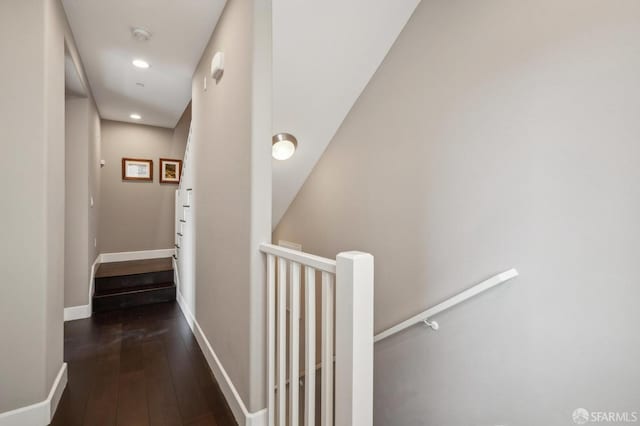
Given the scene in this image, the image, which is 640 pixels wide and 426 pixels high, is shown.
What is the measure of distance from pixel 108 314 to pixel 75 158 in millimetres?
1647

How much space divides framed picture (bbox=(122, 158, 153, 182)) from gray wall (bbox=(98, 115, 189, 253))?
5 cm

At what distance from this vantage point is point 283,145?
256 cm

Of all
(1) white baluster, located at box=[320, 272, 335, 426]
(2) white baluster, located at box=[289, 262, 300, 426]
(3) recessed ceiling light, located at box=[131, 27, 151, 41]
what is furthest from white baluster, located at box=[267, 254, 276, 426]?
(3) recessed ceiling light, located at box=[131, 27, 151, 41]

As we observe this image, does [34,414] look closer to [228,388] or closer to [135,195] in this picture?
[228,388]

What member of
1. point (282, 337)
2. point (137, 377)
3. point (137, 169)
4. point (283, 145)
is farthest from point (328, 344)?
point (137, 169)

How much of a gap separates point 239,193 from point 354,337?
3.37 feet

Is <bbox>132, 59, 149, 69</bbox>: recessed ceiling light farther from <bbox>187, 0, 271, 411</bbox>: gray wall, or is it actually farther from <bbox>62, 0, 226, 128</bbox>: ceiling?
<bbox>187, 0, 271, 411</bbox>: gray wall

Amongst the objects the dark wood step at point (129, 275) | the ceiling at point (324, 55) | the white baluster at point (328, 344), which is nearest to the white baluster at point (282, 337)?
the white baluster at point (328, 344)

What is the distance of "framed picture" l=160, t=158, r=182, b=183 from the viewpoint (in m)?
4.75

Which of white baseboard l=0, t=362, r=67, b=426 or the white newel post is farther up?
the white newel post

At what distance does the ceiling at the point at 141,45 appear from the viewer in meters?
2.02

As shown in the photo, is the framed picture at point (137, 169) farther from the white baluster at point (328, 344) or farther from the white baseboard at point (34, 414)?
the white baluster at point (328, 344)

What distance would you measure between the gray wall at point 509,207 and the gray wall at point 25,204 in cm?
204

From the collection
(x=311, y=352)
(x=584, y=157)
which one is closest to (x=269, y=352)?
(x=311, y=352)
